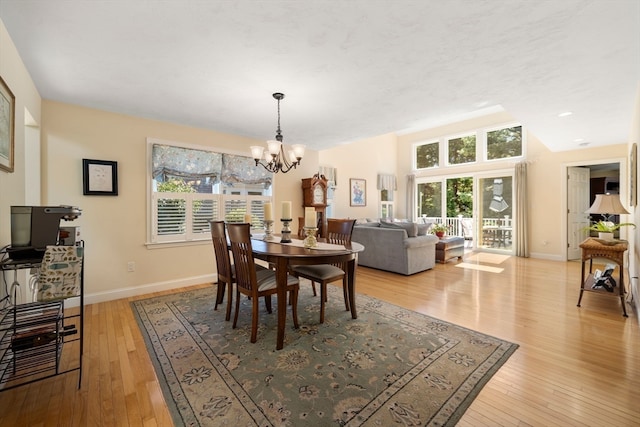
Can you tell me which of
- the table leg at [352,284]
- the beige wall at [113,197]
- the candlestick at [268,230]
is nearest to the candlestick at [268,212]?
the candlestick at [268,230]

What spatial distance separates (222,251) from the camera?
2756 mm

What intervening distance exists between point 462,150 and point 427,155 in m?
1.07

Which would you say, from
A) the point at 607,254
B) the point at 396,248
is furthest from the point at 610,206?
the point at 396,248

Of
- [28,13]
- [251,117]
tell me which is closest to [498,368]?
[251,117]

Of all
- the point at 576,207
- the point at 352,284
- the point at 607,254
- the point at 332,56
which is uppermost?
the point at 332,56

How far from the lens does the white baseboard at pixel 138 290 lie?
126 inches

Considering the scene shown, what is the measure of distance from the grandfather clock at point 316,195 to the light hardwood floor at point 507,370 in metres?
2.13

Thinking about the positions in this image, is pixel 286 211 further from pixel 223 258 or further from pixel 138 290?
pixel 138 290

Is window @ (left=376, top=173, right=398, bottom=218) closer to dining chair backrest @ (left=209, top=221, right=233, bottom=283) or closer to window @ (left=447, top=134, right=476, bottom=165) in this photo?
window @ (left=447, top=134, right=476, bottom=165)

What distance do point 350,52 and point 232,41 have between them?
0.86 m

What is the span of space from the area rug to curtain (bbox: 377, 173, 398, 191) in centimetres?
581

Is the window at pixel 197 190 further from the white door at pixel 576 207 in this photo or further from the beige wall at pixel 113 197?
the white door at pixel 576 207

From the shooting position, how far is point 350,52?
205 cm

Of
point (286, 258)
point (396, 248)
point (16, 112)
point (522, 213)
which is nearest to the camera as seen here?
point (16, 112)
